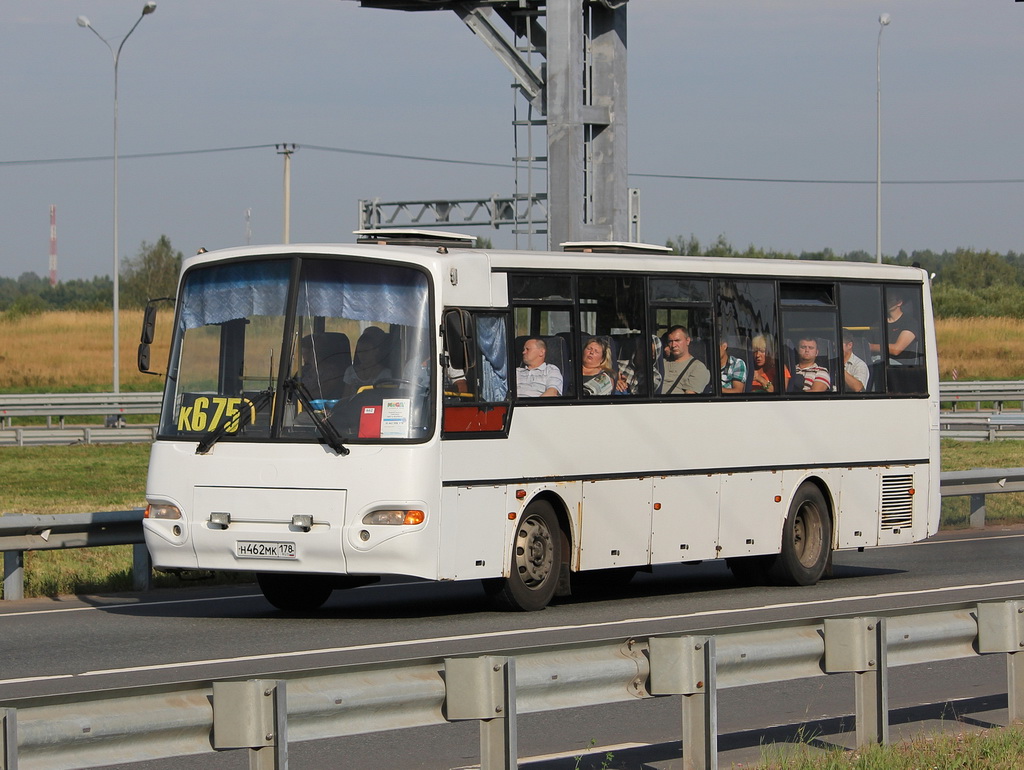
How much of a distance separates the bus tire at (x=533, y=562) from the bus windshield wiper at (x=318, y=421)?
1601 mm

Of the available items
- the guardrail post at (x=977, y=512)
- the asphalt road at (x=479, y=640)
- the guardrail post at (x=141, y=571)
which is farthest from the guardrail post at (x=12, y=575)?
the guardrail post at (x=977, y=512)

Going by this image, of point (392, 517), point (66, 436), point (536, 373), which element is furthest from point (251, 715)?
point (66, 436)

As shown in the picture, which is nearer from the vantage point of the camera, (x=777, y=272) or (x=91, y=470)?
(x=777, y=272)

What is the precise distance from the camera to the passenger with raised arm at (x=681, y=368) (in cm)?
1540

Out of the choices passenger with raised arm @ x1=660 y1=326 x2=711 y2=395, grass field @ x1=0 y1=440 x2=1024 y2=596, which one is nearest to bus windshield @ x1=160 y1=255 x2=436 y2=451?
passenger with raised arm @ x1=660 y1=326 x2=711 y2=395

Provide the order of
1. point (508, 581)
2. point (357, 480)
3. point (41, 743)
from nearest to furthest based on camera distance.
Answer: point (41, 743), point (357, 480), point (508, 581)

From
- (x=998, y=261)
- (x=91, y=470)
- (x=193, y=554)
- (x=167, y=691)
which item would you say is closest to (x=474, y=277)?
(x=193, y=554)

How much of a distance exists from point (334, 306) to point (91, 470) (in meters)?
20.7

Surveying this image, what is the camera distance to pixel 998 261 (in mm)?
125312

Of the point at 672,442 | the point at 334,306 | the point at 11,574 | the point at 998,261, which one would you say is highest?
the point at 998,261

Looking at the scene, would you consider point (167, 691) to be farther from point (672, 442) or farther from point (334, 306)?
point (672, 442)

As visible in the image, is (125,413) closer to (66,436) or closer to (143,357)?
(66,436)

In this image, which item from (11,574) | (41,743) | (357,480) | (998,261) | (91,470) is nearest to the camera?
(41,743)

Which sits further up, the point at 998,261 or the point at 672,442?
the point at 998,261
